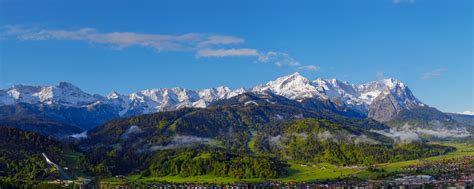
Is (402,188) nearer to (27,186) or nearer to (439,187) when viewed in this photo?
(439,187)

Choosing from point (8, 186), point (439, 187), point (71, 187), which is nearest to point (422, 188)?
point (439, 187)

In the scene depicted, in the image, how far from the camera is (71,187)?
198125mm

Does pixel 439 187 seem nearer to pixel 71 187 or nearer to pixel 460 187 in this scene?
pixel 460 187

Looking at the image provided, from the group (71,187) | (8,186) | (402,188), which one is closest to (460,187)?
(402,188)

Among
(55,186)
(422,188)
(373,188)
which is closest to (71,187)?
(55,186)

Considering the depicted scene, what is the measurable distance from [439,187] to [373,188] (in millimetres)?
22891

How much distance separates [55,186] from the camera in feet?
607

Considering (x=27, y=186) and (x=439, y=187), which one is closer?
(x=27, y=186)

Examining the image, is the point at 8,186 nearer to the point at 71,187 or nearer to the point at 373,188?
the point at 71,187

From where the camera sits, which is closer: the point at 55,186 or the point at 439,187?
the point at 55,186

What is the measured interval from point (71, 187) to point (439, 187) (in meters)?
130

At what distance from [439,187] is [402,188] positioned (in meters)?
12.8

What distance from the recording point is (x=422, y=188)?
199125mm

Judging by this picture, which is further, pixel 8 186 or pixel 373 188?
pixel 373 188
